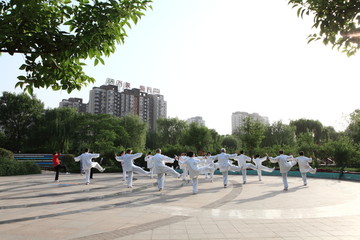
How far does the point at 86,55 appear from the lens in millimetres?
5594

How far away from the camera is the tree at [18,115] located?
176 feet

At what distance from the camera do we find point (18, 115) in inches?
2159

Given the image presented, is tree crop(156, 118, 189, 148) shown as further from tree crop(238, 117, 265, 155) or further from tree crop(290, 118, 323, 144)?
tree crop(238, 117, 265, 155)

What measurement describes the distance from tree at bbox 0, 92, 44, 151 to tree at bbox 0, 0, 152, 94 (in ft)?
183

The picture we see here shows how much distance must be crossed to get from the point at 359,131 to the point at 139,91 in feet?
302

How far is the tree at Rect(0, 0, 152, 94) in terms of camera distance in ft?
16.2

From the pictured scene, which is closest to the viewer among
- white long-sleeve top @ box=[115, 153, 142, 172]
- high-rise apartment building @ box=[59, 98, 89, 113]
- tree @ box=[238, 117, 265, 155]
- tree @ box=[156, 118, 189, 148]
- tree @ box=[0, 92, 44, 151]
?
white long-sleeve top @ box=[115, 153, 142, 172]

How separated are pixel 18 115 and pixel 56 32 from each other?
58.2 m

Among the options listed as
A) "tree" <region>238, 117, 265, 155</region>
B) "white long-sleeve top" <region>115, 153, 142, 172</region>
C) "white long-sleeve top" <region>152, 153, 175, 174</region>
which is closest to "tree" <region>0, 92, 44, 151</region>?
"tree" <region>238, 117, 265, 155</region>

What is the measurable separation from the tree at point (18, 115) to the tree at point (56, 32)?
183 feet

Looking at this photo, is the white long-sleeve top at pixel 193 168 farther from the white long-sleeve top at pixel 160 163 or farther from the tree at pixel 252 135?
the tree at pixel 252 135

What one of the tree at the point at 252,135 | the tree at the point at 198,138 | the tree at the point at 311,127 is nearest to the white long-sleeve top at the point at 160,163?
the tree at the point at 252,135

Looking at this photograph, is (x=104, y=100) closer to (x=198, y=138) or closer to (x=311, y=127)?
(x=198, y=138)

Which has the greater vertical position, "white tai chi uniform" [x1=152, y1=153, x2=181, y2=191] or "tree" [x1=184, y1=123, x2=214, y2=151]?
"tree" [x1=184, y1=123, x2=214, y2=151]
